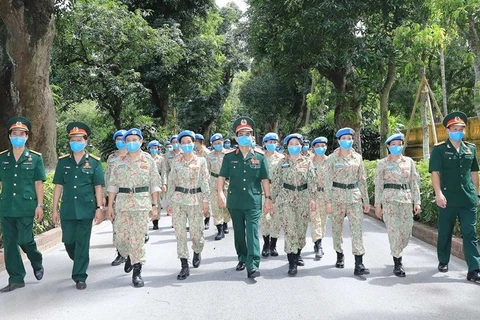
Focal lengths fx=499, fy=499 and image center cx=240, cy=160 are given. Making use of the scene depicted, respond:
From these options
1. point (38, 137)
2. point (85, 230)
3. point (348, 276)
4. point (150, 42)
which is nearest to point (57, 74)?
point (150, 42)

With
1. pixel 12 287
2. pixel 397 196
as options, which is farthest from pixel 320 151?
pixel 12 287

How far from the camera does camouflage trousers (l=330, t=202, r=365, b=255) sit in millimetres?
6629

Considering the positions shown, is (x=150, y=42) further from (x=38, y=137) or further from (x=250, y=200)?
(x=250, y=200)

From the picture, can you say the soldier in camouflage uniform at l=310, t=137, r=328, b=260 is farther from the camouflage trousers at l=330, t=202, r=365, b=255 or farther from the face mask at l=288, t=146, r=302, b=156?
the face mask at l=288, t=146, r=302, b=156

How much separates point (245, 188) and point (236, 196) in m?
0.17

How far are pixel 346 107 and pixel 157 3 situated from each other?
12.2 m

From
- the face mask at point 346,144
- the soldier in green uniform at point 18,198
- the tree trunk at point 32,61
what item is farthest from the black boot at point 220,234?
the tree trunk at point 32,61

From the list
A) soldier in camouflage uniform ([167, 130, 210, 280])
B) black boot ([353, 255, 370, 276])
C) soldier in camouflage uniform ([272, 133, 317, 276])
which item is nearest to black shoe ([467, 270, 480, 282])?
black boot ([353, 255, 370, 276])

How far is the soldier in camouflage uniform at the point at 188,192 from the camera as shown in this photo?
270 inches

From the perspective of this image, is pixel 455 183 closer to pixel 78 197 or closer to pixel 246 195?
pixel 246 195

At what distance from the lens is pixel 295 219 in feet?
22.8

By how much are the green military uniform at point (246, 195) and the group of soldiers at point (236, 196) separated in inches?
0.5

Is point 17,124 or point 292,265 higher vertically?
point 17,124

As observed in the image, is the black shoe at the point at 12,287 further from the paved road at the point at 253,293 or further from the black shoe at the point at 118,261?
the black shoe at the point at 118,261
